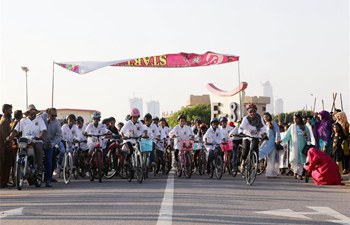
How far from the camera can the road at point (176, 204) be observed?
9.45m

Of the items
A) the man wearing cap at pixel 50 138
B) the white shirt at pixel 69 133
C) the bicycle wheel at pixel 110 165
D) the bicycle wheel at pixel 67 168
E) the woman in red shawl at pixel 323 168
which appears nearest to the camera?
the woman in red shawl at pixel 323 168

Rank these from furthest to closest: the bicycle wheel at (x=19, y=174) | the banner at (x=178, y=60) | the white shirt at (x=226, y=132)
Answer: the banner at (x=178, y=60) < the white shirt at (x=226, y=132) < the bicycle wheel at (x=19, y=174)

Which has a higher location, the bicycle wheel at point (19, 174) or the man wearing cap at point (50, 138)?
the man wearing cap at point (50, 138)

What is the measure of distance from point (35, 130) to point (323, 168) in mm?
6860

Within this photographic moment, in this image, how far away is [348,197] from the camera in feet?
43.0

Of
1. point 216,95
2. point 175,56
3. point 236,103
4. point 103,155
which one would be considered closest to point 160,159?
point 103,155

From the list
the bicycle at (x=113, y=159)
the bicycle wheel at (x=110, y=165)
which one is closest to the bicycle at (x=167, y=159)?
the bicycle wheel at (x=110, y=165)

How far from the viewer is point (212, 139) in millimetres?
20297

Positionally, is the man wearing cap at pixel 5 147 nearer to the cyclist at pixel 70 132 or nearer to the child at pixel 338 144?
the cyclist at pixel 70 132

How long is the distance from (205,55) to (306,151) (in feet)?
42.5

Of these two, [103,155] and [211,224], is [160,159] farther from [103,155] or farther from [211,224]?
[211,224]

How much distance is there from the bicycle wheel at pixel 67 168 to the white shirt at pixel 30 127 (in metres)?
1.64

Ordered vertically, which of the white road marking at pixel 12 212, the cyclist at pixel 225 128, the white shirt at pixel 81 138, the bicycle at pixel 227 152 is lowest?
the white road marking at pixel 12 212

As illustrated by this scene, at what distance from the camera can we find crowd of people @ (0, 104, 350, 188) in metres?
16.3
